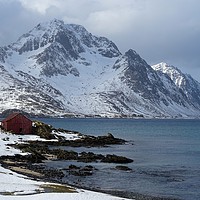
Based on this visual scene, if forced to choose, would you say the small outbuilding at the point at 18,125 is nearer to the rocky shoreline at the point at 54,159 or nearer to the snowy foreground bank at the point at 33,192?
the rocky shoreline at the point at 54,159

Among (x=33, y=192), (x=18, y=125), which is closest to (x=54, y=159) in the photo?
(x=33, y=192)

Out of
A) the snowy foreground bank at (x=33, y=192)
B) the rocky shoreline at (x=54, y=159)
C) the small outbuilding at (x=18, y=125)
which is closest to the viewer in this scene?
the snowy foreground bank at (x=33, y=192)

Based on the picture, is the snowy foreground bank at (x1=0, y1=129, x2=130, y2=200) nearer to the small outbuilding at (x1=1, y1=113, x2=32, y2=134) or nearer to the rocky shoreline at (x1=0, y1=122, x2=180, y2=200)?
the rocky shoreline at (x1=0, y1=122, x2=180, y2=200)

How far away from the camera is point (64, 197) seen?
39.4 meters

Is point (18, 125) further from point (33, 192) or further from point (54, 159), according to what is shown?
point (33, 192)

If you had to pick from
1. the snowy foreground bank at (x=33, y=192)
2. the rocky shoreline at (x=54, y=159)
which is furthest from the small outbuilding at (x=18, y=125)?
the snowy foreground bank at (x=33, y=192)

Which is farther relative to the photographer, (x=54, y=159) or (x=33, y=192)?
(x=54, y=159)

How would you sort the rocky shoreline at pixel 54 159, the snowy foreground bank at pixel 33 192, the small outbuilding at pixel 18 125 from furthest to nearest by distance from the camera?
the small outbuilding at pixel 18 125 → the rocky shoreline at pixel 54 159 → the snowy foreground bank at pixel 33 192

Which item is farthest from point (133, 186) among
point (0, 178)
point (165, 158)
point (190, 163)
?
point (165, 158)

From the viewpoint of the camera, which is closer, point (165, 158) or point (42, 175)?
point (42, 175)

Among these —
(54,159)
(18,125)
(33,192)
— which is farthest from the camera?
(18,125)

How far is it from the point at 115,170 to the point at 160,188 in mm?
14665

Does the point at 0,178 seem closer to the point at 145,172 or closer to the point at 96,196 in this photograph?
the point at 96,196

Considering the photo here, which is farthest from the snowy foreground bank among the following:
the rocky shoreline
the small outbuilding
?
the small outbuilding
